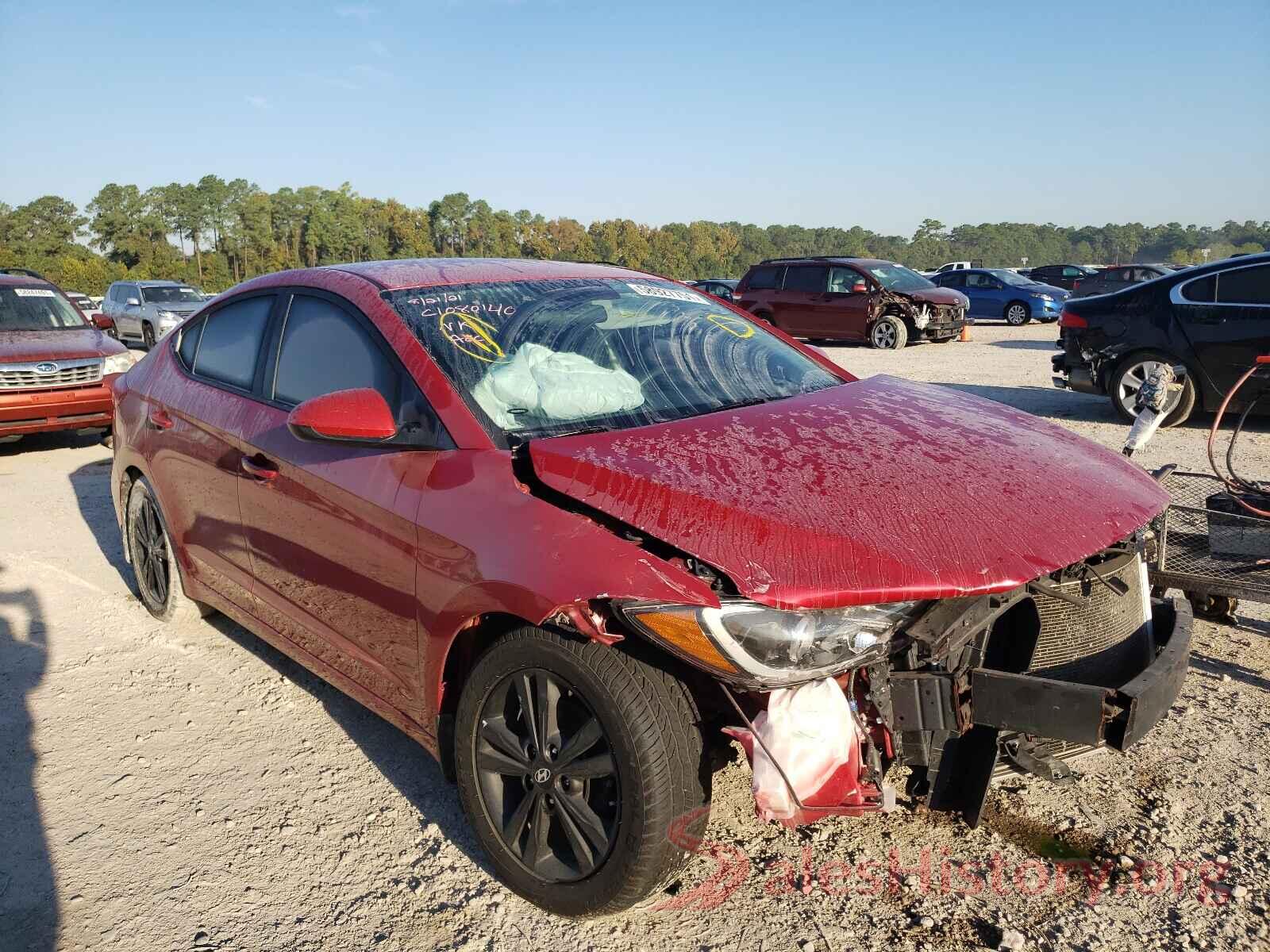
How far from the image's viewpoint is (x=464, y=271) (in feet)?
11.2

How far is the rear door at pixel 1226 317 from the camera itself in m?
8.30

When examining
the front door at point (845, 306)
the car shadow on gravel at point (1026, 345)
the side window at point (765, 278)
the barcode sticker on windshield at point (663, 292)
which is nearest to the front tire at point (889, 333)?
the front door at point (845, 306)

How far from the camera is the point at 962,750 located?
2365 millimetres

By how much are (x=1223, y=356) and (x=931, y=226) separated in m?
102

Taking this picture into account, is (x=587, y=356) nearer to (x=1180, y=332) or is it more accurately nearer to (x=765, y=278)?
(x=1180, y=332)

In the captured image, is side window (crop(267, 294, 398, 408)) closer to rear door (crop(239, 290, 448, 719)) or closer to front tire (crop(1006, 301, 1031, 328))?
rear door (crop(239, 290, 448, 719))

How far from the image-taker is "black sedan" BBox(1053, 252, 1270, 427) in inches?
331

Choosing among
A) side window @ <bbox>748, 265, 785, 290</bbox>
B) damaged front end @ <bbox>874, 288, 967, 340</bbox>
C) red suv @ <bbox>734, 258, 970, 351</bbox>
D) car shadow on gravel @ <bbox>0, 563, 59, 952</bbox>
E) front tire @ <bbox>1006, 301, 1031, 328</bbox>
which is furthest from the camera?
front tire @ <bbox>1006, 301, 1031, 328</bbox>

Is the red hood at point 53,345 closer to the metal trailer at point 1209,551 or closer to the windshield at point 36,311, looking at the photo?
the windshield at point 36,311

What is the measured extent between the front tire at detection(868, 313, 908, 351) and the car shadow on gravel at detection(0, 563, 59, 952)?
1579 centimetres

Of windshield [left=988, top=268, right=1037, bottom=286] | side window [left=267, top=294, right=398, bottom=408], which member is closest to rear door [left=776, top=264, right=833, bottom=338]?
windshield [left=988, top=268, right=1037, bottom=286]

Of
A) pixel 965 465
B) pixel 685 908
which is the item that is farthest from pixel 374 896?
pixel 965 465

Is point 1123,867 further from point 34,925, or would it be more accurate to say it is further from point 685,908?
point 34,925

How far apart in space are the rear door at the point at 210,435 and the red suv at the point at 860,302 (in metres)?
15.2
